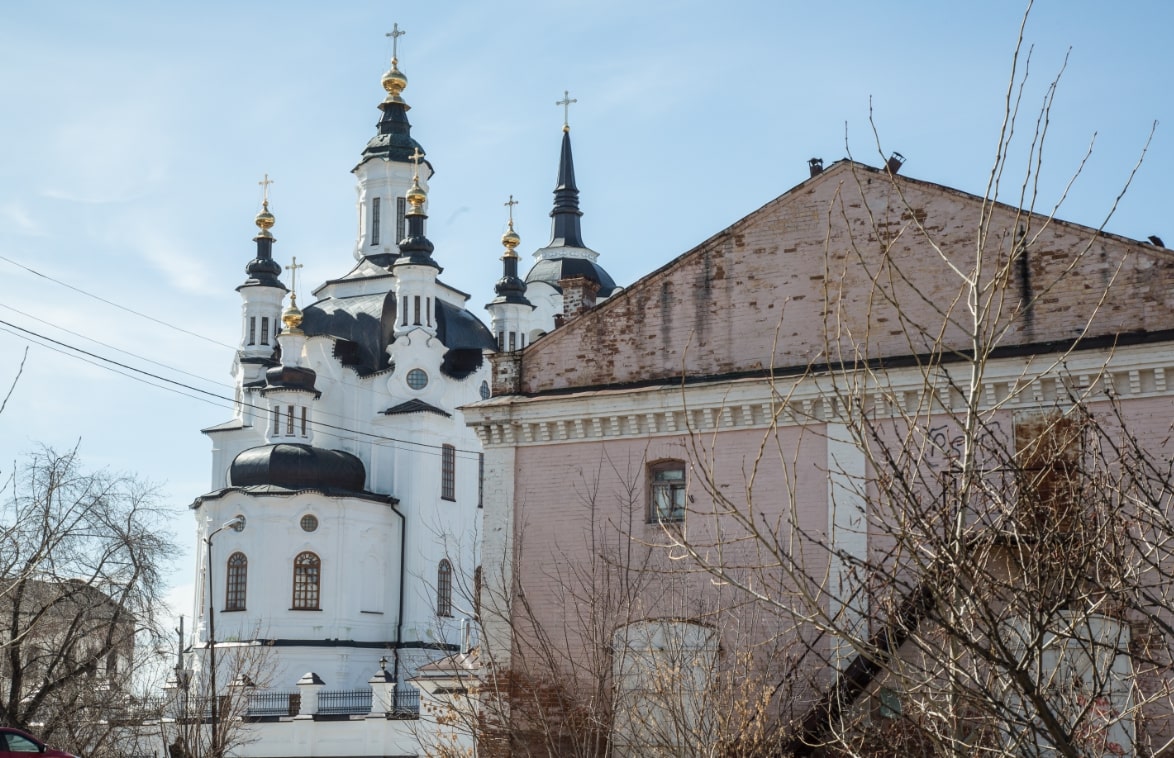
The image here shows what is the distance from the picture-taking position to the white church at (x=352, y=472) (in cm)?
4806

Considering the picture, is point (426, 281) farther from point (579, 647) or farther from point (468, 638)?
point (579, 647)

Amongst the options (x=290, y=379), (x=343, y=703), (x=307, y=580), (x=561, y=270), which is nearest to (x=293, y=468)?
(x=290, y=379)

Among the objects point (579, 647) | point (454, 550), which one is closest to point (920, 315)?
point (579, 647)

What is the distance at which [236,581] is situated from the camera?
160 ft

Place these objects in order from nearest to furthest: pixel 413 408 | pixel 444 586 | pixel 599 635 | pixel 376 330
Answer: pixel 599 635, pixel 444 586, pixel 413 408, pixel 376 330

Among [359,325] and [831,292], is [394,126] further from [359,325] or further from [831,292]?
[831,292]

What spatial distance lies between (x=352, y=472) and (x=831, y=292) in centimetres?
3317

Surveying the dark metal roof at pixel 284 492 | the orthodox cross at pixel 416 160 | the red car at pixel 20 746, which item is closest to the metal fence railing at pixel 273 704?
the dark metal roof at pixel 284 492

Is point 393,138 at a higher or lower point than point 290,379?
higher

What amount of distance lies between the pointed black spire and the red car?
56.8 metres

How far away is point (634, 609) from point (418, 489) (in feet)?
105

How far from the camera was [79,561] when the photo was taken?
31.0 m

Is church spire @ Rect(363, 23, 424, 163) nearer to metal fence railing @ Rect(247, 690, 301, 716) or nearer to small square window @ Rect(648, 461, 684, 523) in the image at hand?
metal fence railing @ Rect(247, 690, 301, 716)

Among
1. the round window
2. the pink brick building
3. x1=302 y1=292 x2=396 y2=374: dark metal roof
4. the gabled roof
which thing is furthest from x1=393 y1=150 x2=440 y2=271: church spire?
the gabled roof
